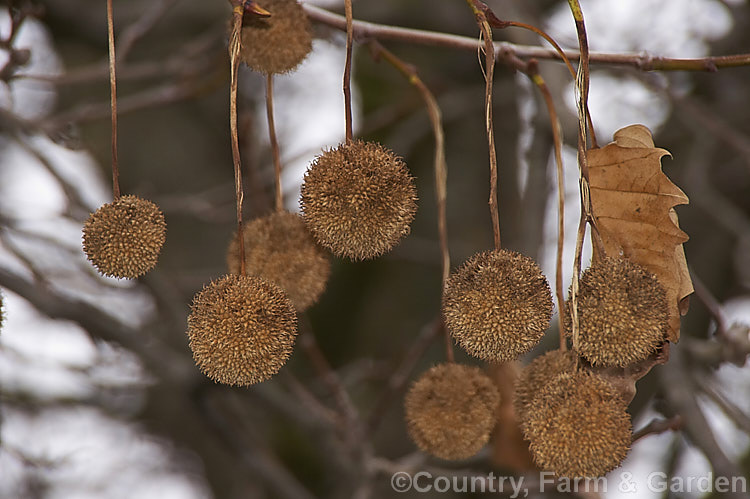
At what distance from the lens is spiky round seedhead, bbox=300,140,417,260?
114 cm

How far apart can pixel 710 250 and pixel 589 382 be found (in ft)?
8.24

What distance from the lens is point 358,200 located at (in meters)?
1.14

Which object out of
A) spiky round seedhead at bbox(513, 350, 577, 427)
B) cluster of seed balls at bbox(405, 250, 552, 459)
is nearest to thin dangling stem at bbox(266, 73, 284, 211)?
cluster of seed balls at bbox(405, 250, 552, 459)

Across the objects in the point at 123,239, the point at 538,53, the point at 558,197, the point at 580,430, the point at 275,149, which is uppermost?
the point at 538,53

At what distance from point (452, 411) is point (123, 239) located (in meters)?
0.65

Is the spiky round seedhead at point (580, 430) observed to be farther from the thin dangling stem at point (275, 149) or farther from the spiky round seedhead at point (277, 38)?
the spiky round seedhead at point (277, 38)

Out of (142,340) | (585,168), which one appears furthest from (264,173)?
(585,168)

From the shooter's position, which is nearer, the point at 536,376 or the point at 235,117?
the point at 235,117

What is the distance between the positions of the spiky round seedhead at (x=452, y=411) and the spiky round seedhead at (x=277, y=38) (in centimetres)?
64

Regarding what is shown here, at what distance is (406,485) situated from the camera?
2693 mm

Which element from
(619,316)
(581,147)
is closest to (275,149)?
(581,147)

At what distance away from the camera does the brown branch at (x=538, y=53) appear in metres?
1.36

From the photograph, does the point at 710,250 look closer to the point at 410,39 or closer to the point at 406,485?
the point at 406,485

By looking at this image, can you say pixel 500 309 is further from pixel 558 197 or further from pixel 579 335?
pixel 558 197
